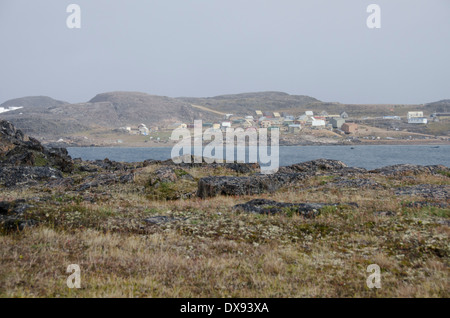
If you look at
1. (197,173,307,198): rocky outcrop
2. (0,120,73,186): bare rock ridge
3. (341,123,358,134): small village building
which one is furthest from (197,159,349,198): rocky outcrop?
(341,123,358,134): small village building

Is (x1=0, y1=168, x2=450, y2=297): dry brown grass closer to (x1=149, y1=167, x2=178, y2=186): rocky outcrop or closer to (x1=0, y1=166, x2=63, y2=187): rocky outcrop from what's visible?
(x1=149, y1=167, x2=178, y2=186): rocky outcrop

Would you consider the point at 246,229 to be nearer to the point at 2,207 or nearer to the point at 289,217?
the point at 289,217

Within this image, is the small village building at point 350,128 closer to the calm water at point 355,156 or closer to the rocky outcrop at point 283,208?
the calm water at point 355,156

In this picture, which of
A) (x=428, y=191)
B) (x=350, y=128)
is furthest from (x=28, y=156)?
(x=350, y=128)

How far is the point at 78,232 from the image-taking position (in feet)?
→ 35.4

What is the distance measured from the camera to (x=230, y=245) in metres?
10.1

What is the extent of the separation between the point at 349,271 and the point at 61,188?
20.0m

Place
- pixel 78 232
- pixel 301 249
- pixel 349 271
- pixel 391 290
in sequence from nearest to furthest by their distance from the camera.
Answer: pixel 391 290 → pixel 349 271 → pixel 301 249 → pixel 78 232

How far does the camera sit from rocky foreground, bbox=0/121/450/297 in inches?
277

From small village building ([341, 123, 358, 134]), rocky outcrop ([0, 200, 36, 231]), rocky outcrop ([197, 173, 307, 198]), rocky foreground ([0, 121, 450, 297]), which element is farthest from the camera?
small village building ([341, 123, 358, 134])

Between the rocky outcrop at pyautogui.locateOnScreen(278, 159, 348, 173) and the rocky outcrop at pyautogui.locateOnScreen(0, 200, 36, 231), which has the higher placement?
the rocky outcrop at pyautogui.locateOnScreen(0, 200, 36, 231)

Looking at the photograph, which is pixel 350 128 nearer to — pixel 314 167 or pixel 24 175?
pixel 314 167
